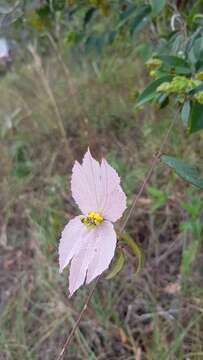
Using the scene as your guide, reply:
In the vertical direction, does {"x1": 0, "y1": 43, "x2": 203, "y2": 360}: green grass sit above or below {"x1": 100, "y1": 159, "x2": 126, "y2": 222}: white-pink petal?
below

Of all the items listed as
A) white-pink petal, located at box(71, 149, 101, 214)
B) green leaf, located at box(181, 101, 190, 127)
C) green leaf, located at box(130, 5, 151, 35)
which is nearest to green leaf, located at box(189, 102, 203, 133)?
green leaf, located at box(181, 101, 190, 127)

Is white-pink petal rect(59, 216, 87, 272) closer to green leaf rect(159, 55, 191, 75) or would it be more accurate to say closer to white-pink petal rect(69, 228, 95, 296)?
white-pink petal rect(69, 228, 95, 296)

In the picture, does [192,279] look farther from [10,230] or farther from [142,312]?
[10,230]

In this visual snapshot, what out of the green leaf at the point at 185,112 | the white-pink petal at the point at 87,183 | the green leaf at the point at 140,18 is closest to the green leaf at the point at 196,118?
the green leaf at the point at 185,112

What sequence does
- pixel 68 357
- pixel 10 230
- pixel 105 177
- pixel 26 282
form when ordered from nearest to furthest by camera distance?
pixel 105 177 < pixel 68 357 < pixel 26 282 < pixel 10 230

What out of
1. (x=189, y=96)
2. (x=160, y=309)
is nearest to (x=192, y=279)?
(x=160, y=309)

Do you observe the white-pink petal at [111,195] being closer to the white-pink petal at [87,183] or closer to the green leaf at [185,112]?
the white-pink petal at [87,183]

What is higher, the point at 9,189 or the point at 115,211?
the point at 115,211
